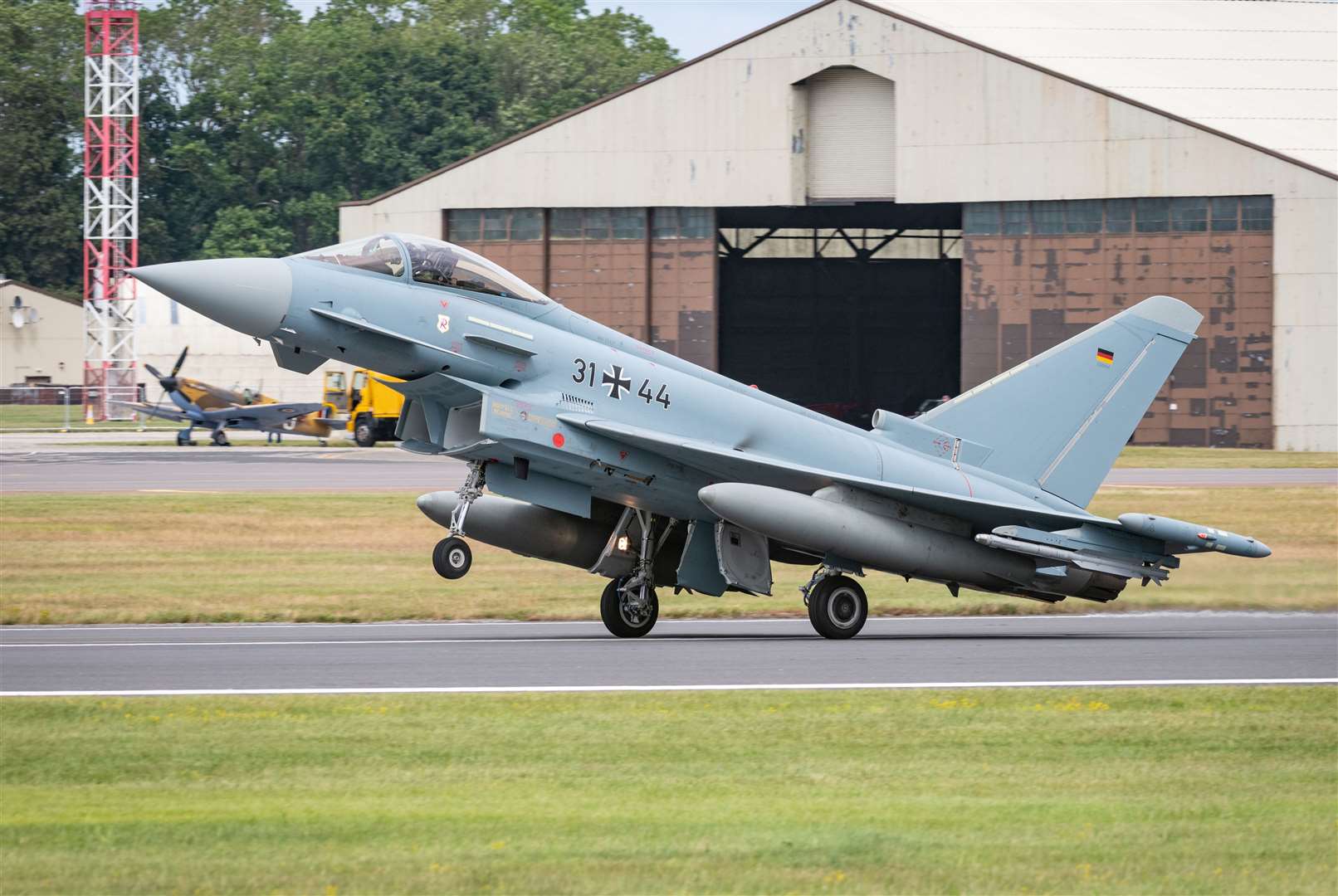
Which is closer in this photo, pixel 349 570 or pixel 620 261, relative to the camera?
pixel 349 570

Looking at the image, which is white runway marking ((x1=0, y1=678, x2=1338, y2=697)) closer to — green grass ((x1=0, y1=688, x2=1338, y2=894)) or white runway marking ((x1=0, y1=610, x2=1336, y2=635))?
green grass ((x1=0, y1=688, x2=1338, y2=894))

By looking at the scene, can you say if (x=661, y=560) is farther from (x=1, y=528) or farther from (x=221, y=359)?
(x=221, y=359)

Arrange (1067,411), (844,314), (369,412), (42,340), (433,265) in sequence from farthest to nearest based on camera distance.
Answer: (42,340) → (844,314) → (369,412) → (1067,411) → (433,265)

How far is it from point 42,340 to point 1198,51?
59.9 metres

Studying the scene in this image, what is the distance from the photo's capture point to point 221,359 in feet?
240

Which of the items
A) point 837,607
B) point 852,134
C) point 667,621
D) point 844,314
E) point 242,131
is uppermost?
point 242,131

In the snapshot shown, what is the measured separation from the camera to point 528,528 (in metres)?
16.6

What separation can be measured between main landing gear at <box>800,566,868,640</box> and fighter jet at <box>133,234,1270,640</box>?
21 millimetres

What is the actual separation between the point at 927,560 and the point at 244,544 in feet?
44.5

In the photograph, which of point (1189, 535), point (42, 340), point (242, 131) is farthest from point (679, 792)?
point (242, 131)

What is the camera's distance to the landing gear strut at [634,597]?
16578 millimetres

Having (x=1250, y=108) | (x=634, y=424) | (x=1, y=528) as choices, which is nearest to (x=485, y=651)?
(x=634, y=424)

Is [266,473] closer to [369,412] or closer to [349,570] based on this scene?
[369,412]

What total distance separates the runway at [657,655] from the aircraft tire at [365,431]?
34.3 meters
